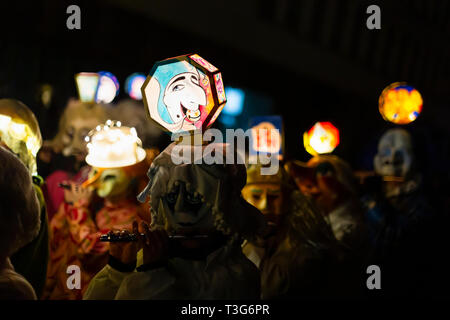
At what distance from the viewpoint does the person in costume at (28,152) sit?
400 centimetres

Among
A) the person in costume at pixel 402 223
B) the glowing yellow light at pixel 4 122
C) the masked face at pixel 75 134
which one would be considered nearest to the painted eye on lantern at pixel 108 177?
the glowing yellow light at pixel 4 122

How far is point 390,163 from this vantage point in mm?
6641

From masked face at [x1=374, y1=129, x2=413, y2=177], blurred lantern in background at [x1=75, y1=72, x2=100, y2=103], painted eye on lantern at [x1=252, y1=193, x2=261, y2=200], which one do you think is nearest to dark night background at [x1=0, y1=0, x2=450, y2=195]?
masked face at [x1=374, y1=129, x2=413, y2=177]

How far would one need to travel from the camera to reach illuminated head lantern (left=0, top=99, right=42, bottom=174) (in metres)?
4.30

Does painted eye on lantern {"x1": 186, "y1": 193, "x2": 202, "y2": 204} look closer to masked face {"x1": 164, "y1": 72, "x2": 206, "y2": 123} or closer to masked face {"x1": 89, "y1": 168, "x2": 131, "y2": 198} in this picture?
masked face {"x1": 164, "y1": 72, "x2": 206, "y2": 123}

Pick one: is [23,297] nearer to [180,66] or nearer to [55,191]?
[180,66]

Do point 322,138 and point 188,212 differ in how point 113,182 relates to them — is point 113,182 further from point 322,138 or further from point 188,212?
point 322,138

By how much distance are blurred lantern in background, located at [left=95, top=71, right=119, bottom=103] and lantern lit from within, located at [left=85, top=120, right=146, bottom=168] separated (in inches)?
46.9

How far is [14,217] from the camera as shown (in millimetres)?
2947

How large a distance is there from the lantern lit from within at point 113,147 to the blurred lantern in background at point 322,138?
2374 millimetres

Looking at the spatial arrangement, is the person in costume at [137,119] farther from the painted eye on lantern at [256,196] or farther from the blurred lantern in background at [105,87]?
the painted eye on lantern at [256,196]

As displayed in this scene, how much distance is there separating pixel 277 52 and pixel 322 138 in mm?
7227

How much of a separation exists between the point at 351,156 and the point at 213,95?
37.7 feet

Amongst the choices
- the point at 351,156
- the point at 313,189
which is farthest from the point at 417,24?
the point at 313,189
